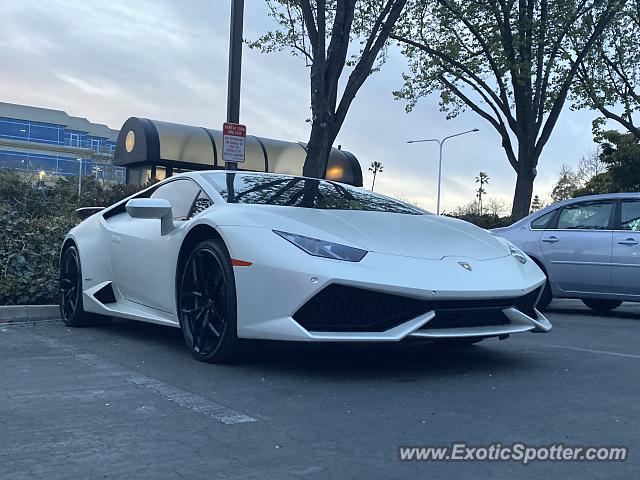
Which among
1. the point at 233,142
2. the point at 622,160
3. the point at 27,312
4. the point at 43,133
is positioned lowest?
the point at 27,312

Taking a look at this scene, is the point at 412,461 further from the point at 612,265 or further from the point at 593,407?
the point at 612,265

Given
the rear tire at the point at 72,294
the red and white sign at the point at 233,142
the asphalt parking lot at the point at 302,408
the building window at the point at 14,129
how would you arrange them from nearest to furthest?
the asphalt parking lot at the point at 302,408
the rear tire at the point at 72,294
the red and white sign at the point at 233,142
the building window at the point at 14,129

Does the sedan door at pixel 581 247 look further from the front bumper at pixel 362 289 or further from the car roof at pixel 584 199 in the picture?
the front bumper at pixel 362 289

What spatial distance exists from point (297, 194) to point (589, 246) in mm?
4478

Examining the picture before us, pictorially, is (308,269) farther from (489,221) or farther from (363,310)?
(489,221)

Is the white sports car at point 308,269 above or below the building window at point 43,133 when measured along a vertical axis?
below

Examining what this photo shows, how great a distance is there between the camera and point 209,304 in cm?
465

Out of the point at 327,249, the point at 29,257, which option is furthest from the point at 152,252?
the point at 29,257

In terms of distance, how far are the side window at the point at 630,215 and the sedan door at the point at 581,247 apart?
0.12 metres

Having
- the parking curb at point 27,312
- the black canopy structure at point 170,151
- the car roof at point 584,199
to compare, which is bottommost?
the parking curb at point 27,312

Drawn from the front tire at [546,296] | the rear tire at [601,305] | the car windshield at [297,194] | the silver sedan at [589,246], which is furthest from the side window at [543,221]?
the car windshield at [297,194]

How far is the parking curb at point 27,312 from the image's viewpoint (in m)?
6.93

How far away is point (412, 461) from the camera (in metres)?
2.89

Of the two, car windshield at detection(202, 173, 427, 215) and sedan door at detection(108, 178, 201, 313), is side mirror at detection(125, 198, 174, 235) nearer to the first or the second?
sedan door at detection(108, 178, 201, 313)
